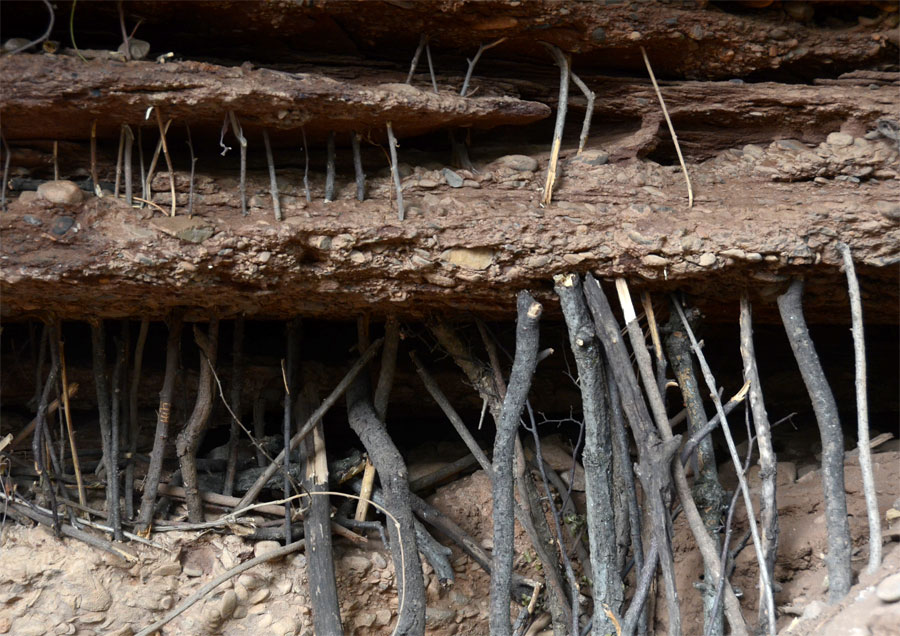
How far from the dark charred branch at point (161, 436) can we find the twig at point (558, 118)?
147 centimetres

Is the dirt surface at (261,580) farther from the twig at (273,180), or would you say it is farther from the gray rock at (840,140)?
the twig at (273,180)

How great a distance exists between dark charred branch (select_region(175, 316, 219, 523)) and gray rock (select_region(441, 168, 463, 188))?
1049 millimetres

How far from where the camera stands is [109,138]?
2672 millimetres

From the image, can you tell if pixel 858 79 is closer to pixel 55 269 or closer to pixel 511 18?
pixel 511 18

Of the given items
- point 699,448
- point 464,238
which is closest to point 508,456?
point 699,448

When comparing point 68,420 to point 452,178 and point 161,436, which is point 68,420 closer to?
point 161,436

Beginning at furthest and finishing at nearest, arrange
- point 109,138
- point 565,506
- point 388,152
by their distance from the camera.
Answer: point 565,506 < point 388,152 < point 109,138

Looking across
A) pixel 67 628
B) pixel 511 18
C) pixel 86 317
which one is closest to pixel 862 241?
pixel 511 18

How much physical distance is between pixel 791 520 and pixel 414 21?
2.24 meters

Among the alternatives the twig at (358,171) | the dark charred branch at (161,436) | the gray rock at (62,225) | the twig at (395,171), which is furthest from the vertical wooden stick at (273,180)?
the dark charred branch at (161,436)

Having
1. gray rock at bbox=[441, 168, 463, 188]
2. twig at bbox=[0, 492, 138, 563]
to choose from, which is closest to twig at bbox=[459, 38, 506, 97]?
gray rock at bbox=[441, 168, 463, 188]

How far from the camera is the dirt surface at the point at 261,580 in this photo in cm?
287

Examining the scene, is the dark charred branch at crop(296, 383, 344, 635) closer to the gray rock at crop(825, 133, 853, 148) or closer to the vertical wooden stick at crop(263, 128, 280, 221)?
the vertical wooden stick at crop(263, 128, 280, 221)

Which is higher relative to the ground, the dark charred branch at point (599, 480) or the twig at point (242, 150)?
the twig at point (242, 150)
